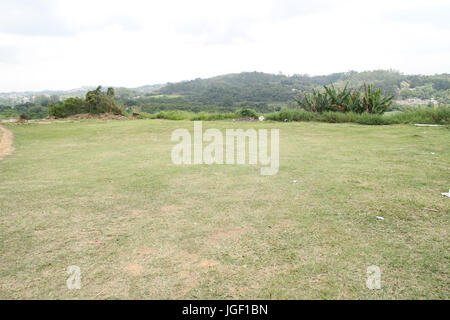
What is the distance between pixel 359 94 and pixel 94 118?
15.1 metres

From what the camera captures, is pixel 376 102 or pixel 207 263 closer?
pixel 207 263

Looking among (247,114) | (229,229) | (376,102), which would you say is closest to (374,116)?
(376,102)

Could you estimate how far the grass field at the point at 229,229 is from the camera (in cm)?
195

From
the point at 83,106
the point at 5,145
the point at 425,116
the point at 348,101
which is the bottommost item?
the point at 5,145

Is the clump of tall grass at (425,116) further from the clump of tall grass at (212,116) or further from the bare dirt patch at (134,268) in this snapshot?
the bare dirt patch at (134,268)

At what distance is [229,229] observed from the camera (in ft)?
9.18

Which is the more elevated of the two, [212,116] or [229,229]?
[212,116]

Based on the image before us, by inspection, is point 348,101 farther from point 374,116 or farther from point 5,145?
point 5,145

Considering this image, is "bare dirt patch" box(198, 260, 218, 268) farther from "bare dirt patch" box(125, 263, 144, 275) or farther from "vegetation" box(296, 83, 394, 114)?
"vegetation" box(296, 83, 394, 114)

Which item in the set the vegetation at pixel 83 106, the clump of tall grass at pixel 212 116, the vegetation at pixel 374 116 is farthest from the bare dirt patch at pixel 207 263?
the vegetation at pixel 83 106

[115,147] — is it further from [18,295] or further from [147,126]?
[18,295]

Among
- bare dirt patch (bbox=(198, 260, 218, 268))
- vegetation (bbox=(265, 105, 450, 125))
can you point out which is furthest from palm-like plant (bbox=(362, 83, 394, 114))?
bare dirt patch (bbox=(198, 260, 218, 268))

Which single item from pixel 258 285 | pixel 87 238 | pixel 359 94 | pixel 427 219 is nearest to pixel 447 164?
pixel 427 219

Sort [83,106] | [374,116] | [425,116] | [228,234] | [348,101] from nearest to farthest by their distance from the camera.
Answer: [228,234], [425,116], [374,116], [348,101], [83,106]
